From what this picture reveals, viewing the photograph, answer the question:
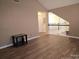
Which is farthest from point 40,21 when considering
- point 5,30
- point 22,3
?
point 5,30

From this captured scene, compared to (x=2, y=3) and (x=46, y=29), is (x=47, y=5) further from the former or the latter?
(x=2, y=3)

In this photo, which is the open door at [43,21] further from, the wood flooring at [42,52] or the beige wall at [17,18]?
the wood flooring at [42,52]

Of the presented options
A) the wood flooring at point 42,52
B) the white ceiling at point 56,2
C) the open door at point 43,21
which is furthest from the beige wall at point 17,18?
the open door at point 43,21

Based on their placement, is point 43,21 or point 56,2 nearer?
point 56,2

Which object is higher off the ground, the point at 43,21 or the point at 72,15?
the point at 72,15

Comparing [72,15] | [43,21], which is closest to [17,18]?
[43,21]

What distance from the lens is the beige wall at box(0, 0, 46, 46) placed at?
3.91m

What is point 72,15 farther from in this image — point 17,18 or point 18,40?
point 18,40

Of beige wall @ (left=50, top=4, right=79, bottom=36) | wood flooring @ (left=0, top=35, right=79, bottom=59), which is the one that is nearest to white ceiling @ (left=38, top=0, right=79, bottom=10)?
beige wall @ (left=50, top=4, right=79, bottom=36)

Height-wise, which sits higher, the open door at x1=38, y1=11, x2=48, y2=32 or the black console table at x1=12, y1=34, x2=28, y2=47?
the open door at x1=38, y1=11, x2=48, y2=32

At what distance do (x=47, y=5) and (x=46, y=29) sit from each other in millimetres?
1788

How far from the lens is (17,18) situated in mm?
4461

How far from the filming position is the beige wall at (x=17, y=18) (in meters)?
3.91

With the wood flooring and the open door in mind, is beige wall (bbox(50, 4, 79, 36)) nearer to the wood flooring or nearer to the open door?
the open door
